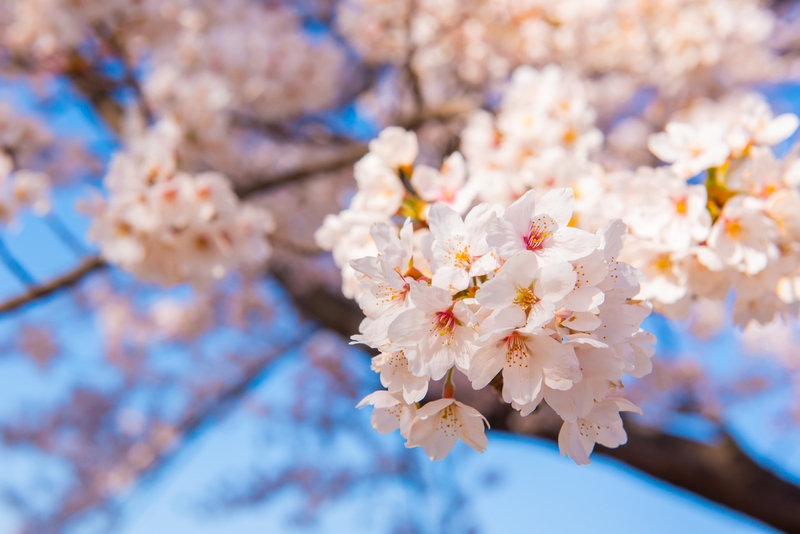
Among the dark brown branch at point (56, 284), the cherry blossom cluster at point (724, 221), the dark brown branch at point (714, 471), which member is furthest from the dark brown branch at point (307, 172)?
the cherry blossom cluster at point (724, 221)

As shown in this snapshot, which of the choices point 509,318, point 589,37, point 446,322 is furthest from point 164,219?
point 589,37

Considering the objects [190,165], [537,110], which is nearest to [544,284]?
[537,110]

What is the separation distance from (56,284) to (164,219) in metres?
0.81

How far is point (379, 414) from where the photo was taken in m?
0.87

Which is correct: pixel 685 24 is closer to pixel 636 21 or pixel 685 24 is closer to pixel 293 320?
pixel 636 21

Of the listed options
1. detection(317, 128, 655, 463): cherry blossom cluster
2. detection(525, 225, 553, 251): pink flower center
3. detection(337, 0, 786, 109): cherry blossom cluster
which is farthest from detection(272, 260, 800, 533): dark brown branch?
detection(337, 0, 786, 109): cherry blossom cluster

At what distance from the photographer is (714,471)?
269cm

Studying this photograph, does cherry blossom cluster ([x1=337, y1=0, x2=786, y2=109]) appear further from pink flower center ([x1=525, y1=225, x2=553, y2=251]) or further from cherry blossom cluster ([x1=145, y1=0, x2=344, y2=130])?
pink flower center ([x1=525, y1=225, x2=553, y2=251])

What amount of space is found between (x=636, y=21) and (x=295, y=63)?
3253 mm

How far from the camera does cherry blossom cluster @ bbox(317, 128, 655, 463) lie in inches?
26.2

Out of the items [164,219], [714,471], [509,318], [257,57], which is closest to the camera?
[509,318]

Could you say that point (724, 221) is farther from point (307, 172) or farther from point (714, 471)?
point (714, 471)

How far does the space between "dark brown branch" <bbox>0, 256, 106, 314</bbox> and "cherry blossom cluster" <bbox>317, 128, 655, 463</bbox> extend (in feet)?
5.91

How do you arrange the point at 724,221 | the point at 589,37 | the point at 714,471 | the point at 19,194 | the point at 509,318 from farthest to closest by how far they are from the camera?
1. the point at 589,37
2. the point at 714,471
3. the point at 19,194
4. the point at 724,221
5. the point at 509,318
